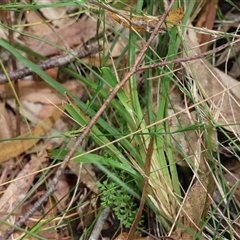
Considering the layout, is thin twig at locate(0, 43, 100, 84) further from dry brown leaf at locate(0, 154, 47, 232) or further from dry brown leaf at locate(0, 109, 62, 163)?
dry brown leaf at locate(0, 154, 47, 232)

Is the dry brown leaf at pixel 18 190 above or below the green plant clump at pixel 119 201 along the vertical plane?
below

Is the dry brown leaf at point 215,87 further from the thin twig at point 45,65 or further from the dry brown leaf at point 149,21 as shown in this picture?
the thin twig at point 45,65

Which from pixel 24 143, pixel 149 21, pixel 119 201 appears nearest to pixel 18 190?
pixel 24 143

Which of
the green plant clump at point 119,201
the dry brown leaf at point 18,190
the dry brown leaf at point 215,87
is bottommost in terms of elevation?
the dry brown leaf at point 18,190

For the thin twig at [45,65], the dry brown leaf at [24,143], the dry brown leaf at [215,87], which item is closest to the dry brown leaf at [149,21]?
the dry brown leaf at [215,87]

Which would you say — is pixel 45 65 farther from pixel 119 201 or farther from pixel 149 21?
pixel 119 201

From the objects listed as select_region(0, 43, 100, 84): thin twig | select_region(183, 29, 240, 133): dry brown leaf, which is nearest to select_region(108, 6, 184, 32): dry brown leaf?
select_region(183, 29, 240, 133): dry brown leaf

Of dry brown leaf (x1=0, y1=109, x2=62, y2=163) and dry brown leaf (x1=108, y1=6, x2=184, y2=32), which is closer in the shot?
dry brown leaf (x1=108, y1=6, x2=184, y2=32)
